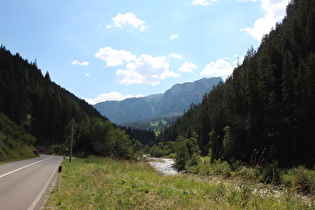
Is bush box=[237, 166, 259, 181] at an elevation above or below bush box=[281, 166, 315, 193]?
above

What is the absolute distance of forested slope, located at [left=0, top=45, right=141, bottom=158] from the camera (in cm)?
5259

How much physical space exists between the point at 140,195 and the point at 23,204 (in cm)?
434

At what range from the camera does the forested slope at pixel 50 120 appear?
5259 cm

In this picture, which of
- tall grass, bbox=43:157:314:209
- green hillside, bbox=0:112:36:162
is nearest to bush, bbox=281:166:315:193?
tall grass, bbox=43:157:314:209

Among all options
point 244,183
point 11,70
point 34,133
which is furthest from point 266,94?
point 11,70

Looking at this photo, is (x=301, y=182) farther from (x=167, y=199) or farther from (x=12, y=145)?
(x=12, y=145)

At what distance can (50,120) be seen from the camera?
308ft

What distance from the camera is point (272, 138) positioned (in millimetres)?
41500

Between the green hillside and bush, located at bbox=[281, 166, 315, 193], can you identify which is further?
the green hillside

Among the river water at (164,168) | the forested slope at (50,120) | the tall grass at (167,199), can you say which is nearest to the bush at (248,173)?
the tall grass at (167,199)

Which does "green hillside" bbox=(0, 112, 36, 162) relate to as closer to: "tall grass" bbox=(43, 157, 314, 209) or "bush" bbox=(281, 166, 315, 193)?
"tall grass" bbox=(43, 157, 314, 209)

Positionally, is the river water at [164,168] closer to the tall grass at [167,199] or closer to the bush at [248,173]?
the tall grass at [167,199]

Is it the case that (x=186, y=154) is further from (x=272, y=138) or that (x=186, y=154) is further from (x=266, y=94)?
(x=266, y=94)

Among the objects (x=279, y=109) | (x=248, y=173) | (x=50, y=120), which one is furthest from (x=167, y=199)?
(x=50, y=120)
